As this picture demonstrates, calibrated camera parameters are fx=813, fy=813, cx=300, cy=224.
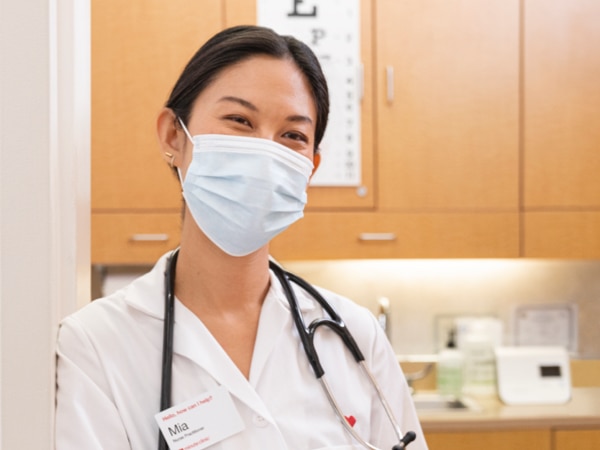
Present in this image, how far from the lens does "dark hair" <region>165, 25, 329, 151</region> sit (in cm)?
119

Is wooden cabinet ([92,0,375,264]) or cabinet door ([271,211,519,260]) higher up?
wooden cabinet ([92,0,375,264])

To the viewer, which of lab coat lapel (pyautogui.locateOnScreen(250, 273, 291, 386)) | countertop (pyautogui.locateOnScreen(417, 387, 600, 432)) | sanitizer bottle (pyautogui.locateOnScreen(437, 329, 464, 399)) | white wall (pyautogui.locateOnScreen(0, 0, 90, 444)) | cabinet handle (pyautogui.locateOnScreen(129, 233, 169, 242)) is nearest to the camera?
white wall (pyautogui.locateOnScreen(0, 0, 90, 444))

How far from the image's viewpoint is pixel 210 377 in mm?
1146

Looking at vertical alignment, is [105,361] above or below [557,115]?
below

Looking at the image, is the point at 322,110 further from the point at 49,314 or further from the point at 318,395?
the point at 49,314

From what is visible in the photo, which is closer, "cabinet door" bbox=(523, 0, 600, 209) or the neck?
the neck

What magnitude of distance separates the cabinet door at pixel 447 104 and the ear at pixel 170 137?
1630 millimetres

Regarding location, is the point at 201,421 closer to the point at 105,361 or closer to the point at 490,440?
the point at 105,361

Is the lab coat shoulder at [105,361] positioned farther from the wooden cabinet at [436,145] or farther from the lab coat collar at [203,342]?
the wooden cabinet at [436,145]

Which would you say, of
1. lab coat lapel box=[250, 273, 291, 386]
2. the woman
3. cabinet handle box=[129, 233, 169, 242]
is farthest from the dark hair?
cabinet handle box=[129, 233, 169, 242]

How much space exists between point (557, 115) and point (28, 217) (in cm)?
244

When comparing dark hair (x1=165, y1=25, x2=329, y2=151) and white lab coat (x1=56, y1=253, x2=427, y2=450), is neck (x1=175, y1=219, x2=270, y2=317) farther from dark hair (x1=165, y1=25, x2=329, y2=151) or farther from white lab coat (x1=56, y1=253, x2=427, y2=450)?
dark hair (x1=165, y1=25, x2=329, y2=151)

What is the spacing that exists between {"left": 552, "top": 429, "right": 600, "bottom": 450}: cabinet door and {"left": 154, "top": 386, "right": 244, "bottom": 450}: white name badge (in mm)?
1878

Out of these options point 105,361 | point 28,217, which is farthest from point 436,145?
point 28,217
